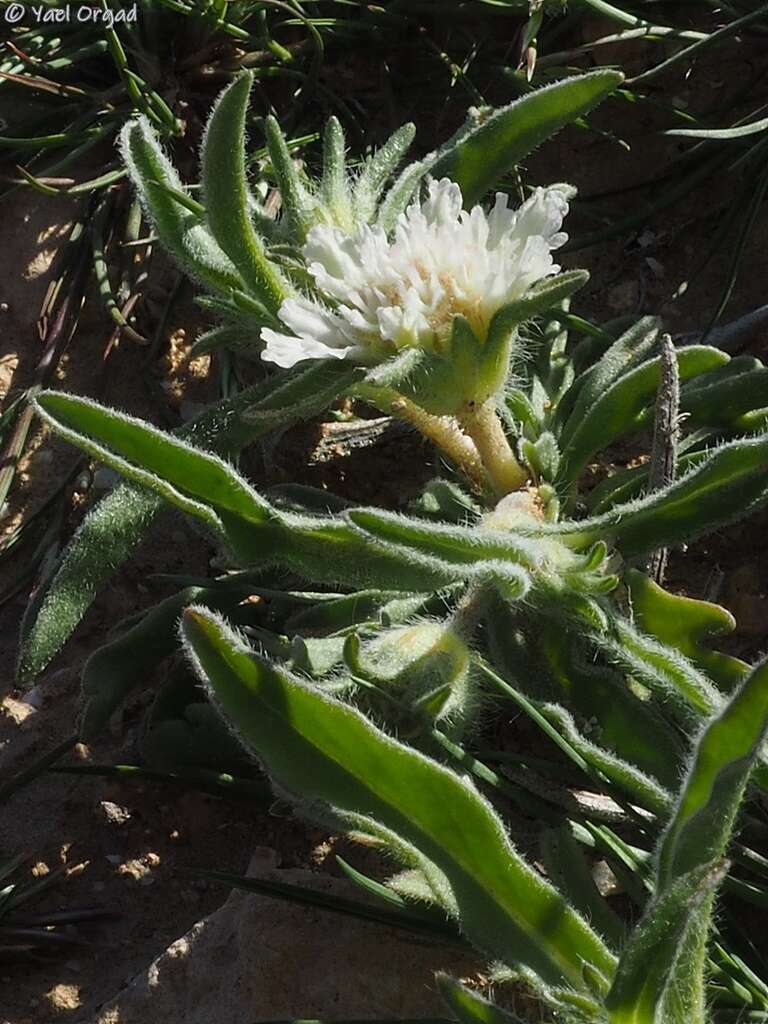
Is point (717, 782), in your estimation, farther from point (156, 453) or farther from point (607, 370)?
point (607, 370)

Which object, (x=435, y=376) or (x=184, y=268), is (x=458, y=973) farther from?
(x=184, y=268)

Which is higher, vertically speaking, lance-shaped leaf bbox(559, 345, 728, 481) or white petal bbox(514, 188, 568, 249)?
white petal bbox(514, 188, 568, 249)

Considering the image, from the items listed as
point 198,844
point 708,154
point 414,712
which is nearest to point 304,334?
point 414,712

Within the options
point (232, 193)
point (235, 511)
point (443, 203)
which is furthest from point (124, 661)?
point (443, 203)

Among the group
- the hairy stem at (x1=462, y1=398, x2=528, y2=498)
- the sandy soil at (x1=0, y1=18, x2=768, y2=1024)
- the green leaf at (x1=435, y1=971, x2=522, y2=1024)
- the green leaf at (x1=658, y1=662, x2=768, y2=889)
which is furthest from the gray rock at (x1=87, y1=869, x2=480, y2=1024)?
the hairy stem at (x1=462, y1=398, x2=528, y2=498)

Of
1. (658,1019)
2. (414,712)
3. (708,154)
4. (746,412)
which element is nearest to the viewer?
(658,1019)

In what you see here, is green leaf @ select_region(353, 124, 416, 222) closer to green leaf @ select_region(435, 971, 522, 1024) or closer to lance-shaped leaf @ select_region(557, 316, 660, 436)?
lance-shaped leaf @ select_region(557, 316, 660, 436)
